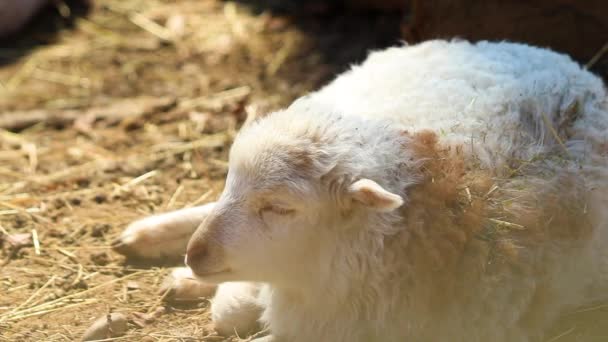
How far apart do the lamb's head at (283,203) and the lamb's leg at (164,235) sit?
128cm

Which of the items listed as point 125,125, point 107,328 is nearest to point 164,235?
point 107,328

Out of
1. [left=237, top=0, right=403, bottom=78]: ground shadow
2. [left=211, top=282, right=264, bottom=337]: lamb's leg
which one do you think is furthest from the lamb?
[left=237, top=0, right=403, bottom=78]: ground shadow

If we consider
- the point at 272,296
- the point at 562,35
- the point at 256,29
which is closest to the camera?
the point at 272,296

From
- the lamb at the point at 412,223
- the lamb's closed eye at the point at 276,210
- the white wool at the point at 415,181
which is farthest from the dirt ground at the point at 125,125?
the lamb's closed eye at the point at 276,210

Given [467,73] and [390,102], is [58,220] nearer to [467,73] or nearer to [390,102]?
[390,102]

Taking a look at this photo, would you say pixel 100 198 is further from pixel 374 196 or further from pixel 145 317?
pixel 374 196

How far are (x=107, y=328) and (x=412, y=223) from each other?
5.55ft

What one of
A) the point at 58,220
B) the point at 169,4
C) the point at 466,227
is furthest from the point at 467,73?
the point at 169,4

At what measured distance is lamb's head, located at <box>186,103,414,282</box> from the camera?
3.68 meters

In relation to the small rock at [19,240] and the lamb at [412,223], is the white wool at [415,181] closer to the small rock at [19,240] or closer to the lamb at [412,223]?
the lamb at [412,223]

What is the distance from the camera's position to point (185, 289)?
15.4 ft

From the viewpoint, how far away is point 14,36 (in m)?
8.87

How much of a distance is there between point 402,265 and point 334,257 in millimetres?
305

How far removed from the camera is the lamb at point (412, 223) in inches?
146
